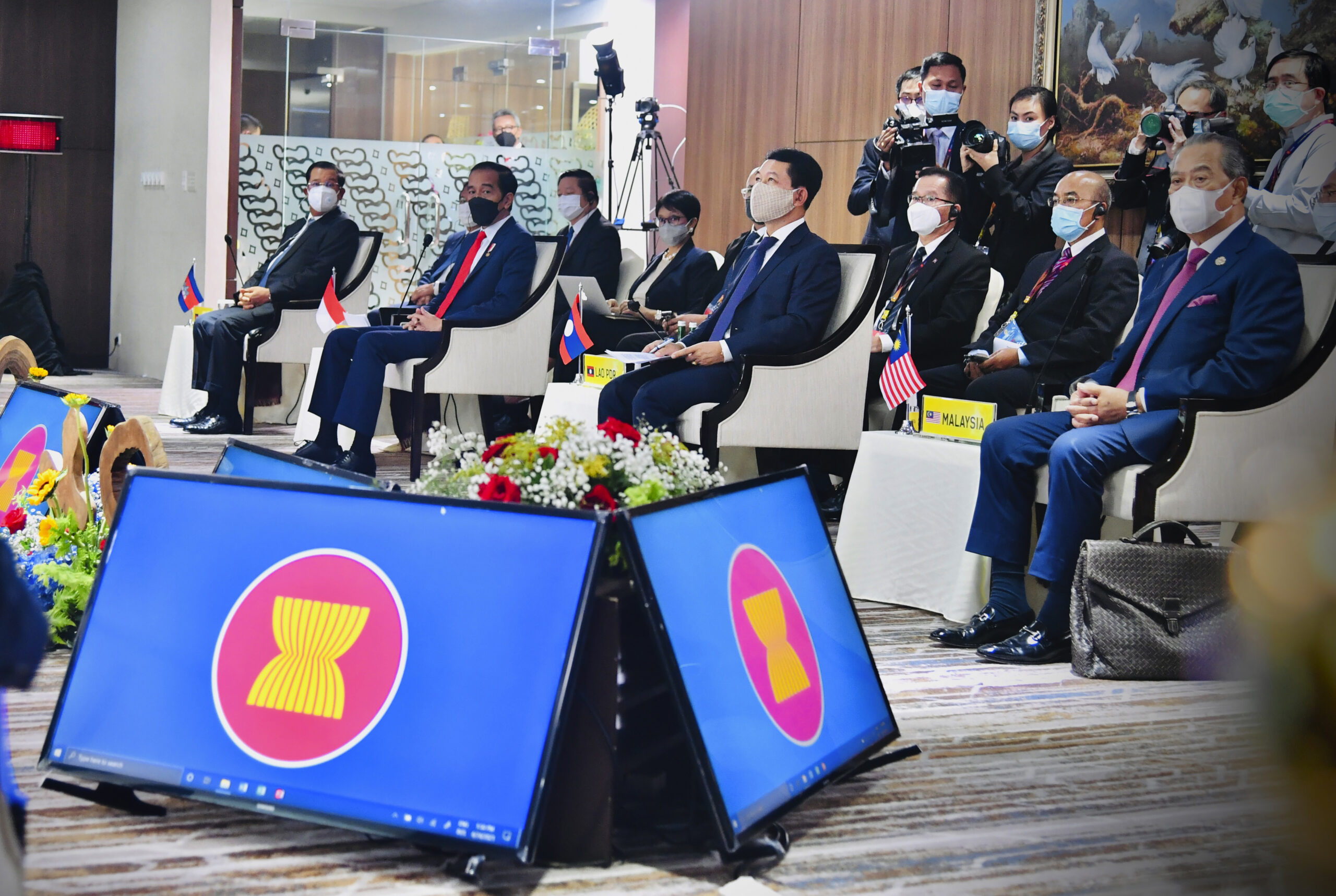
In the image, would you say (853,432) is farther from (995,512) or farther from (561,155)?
(561,155)

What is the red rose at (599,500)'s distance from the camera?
206 centimetres

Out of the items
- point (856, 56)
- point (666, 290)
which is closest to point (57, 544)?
point (666, 290)

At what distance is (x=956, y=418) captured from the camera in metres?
3.87

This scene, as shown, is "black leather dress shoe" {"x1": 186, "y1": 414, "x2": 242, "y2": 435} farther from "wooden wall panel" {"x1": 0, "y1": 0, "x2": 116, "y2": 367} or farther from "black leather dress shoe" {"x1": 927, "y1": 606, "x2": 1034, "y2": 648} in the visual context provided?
"black leather dress shoe" {"x1": 927, "y1": 606, "x2": 1034, "y2": 648}

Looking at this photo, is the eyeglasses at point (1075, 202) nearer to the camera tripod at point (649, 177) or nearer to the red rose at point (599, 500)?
the red rose at point (599, 500)

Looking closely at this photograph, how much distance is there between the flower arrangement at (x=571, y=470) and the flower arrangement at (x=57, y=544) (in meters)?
1.26

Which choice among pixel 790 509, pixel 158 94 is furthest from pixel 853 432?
pixel 158 94

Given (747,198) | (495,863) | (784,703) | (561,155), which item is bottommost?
(495,863)

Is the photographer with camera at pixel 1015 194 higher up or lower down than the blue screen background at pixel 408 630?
higher up

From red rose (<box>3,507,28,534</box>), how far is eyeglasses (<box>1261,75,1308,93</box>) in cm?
473

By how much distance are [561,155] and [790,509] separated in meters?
8.79

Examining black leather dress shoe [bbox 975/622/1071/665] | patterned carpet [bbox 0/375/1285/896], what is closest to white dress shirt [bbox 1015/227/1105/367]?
black leather dress shoe [bbox 975/622/1071/665]

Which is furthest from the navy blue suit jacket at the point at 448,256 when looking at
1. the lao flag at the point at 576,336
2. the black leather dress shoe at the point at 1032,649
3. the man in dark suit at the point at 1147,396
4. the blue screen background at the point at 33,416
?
the black leather dress shoe at the point at 1032,649

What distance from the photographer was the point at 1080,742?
104 inches
